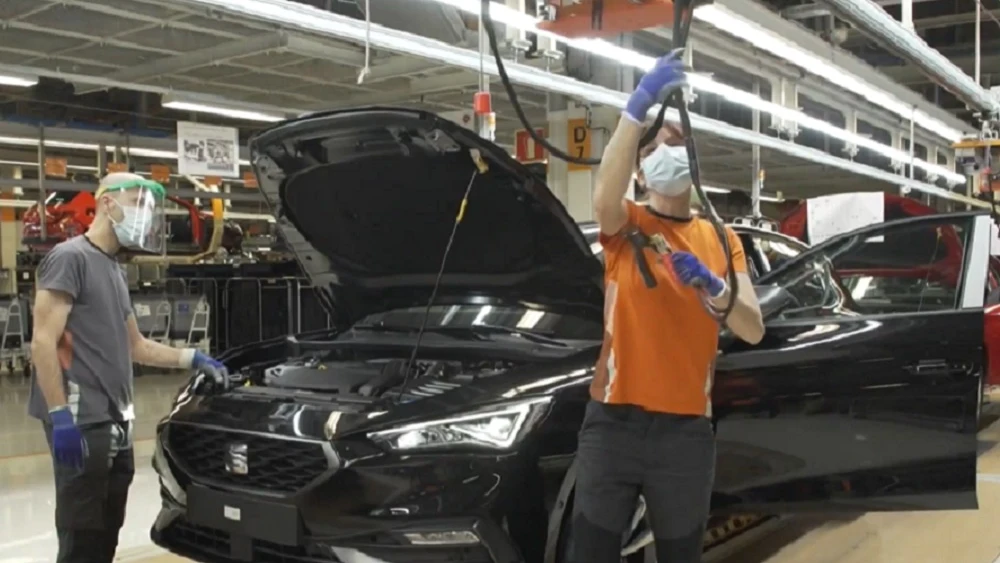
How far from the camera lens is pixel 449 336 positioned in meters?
3.41

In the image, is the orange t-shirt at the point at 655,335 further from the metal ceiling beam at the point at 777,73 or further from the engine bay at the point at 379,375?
the metal ceiling beam at the point at 777,73

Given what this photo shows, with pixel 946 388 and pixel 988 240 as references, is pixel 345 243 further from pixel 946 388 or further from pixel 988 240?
pixel 988 240

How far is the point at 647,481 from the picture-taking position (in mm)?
2205

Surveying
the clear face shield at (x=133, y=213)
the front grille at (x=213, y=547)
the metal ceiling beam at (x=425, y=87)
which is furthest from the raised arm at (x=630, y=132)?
the metal ceiling beam at (x=425, y=87)

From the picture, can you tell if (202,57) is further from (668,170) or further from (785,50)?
(668,170)

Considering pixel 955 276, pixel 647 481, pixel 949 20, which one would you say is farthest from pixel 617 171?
pixel 949 20

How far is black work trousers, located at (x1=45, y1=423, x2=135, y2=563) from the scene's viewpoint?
2.85 meters

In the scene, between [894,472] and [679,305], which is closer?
[679,305]

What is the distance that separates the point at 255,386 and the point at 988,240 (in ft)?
9.28

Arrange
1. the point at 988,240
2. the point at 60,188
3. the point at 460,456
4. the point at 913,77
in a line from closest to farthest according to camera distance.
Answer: the point at 460,456 < the point at 988,240 < the point at 60,188 < the point at 913,77

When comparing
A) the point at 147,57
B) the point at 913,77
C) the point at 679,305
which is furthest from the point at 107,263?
the point at 913,77

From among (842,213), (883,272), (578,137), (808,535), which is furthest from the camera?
(578,137)

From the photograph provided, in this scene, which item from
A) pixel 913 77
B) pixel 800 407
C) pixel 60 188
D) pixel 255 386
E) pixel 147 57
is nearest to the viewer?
pixel 800 407

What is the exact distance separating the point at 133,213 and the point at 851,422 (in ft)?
8.10
